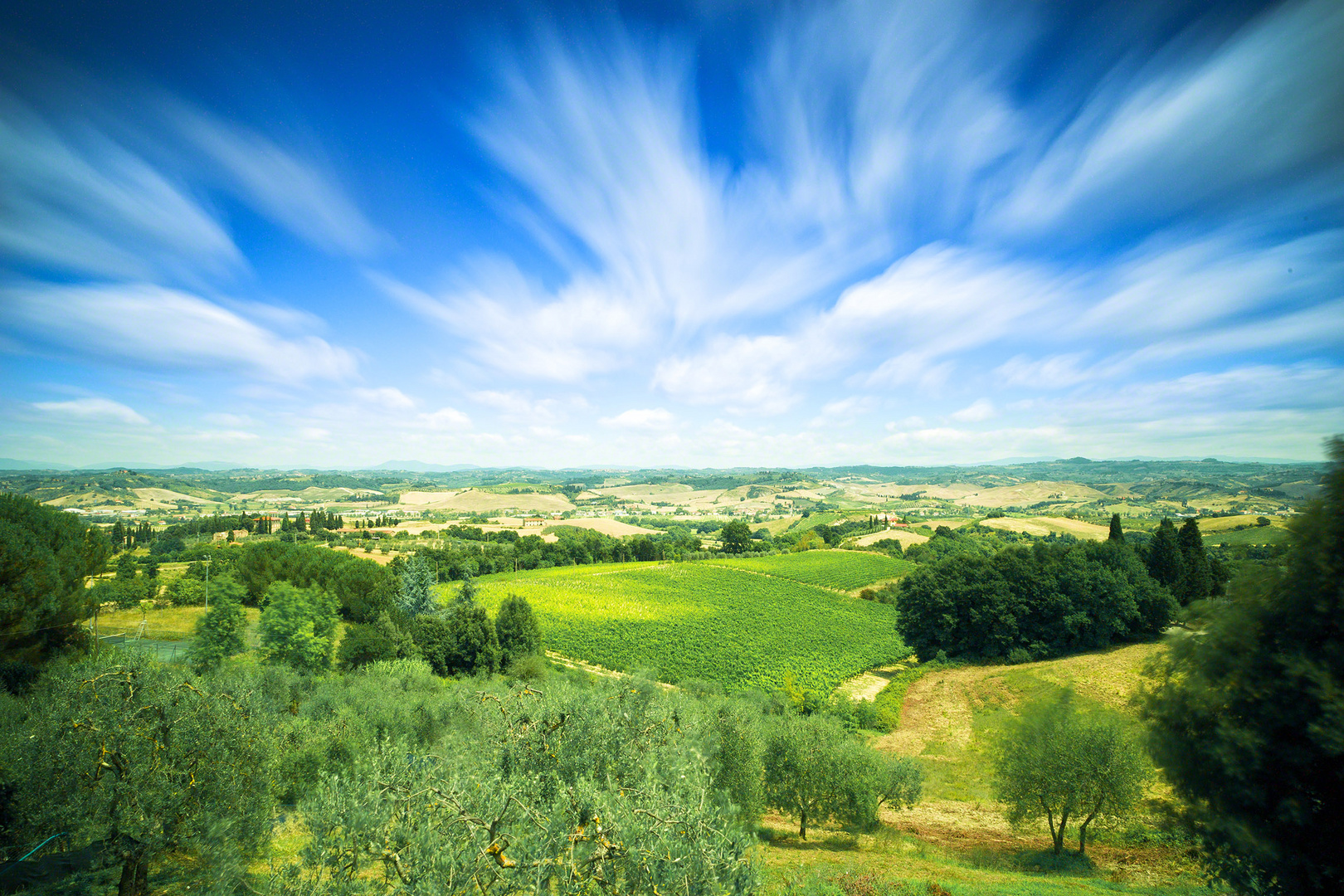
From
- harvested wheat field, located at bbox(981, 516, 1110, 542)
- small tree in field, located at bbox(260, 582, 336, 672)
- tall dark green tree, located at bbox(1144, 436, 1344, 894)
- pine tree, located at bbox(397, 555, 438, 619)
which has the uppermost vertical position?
tall dark green tree, located at bbox(1144, 436, 1344, 894)

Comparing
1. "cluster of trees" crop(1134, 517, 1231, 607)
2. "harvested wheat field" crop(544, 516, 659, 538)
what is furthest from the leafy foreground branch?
"harvested wheat field" crop(544, 516, 659, 538)

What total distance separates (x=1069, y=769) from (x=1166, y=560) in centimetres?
4473

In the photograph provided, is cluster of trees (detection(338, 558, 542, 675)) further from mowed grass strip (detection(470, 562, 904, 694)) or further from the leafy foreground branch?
the leafy foreground branch

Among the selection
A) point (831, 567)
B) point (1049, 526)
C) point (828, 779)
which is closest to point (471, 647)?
point (828, 779)

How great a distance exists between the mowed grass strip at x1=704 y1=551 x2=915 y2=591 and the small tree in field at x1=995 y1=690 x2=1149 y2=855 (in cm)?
6717

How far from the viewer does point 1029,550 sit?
5291 centimetres

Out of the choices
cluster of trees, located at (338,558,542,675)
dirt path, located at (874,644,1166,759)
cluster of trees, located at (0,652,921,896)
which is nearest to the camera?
cluster of trees, located at (0,652,921,896)

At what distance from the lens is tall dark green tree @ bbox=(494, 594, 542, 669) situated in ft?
138

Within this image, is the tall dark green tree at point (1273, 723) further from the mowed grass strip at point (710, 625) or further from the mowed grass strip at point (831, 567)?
the mowed grass strip at point (831, 567)

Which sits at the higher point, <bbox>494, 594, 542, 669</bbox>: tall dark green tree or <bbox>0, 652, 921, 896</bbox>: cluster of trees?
<bbox>0, 652, 921, 896</bbox>: cluster of trees

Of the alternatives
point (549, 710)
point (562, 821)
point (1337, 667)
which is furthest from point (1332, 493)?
point (549, 710)

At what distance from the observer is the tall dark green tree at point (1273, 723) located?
704cm

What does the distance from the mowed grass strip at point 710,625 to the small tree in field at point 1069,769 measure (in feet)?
83.9

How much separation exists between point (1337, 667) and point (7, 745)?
26494mm
